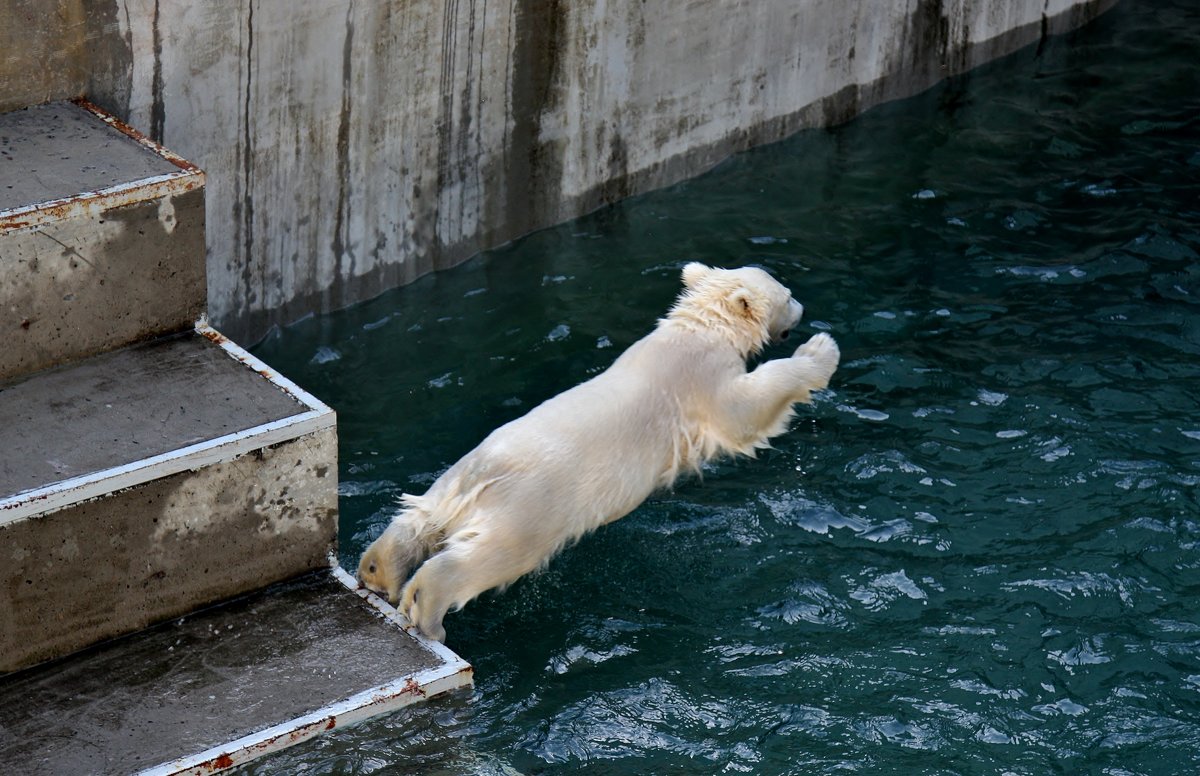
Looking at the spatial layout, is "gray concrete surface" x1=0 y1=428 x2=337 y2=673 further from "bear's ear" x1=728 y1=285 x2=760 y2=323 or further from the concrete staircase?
"bear's ear" x1=728 y1=285 x2=760 y2=323

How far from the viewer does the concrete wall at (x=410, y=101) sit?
712cm

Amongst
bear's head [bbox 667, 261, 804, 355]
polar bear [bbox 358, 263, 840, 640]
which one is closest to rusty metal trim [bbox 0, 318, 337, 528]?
polar bear [bbox 358, 263, 840, 640]

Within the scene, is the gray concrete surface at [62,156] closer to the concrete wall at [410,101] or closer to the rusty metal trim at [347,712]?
the concrete wall at [410,101]

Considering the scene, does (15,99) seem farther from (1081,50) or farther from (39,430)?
(1081,50)

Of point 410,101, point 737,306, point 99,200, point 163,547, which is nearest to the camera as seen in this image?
point 163,547

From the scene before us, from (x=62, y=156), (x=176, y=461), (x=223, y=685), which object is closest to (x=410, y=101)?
(x=62, y=156)

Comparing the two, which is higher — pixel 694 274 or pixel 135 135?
pixel 135 135

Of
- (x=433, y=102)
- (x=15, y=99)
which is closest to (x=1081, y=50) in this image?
(x=433, y=102)

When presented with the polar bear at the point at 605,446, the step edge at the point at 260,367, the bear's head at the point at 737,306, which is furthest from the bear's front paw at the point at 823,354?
the step edge at the point at 260,367

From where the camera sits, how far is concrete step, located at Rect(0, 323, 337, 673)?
5.22 metres

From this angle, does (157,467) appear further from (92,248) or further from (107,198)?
(107,198)

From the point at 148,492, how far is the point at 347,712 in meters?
1.00

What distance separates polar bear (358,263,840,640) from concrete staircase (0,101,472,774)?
25 cm

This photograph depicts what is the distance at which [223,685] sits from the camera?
5281 mm
